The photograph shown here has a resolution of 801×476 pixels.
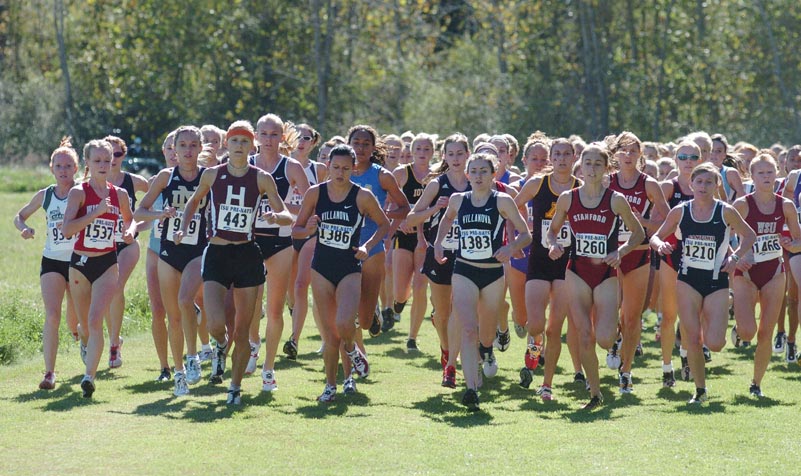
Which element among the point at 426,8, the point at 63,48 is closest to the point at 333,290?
the point at 426,8

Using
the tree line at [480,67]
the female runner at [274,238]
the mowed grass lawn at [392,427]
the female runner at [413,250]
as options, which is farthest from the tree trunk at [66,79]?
the female runner at [274,238]

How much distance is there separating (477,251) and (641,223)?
190 cm

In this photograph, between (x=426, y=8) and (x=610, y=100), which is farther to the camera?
(x=426, y=8)

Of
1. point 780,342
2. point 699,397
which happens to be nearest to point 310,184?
point 699,397

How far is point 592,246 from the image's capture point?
998cm

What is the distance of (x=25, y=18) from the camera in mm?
55281

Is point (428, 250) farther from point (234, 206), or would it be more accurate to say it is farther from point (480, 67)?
point (480, 67)

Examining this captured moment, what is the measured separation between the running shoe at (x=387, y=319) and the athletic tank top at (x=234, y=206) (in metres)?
5.18

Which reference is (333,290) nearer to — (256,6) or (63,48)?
(256,6)

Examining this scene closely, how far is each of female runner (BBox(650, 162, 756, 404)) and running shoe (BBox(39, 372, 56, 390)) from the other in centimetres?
507

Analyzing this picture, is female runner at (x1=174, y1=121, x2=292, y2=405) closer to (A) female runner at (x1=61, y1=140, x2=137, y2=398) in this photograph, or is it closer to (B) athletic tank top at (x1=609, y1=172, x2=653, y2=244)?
(A) female runner at (x1=61, y1=140, x2=137, y2=398)

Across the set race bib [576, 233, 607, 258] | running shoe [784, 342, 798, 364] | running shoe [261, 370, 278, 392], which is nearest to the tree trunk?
running shoe [784, 342, 798, 364]

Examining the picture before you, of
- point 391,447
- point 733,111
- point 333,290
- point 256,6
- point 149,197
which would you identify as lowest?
point 391,447

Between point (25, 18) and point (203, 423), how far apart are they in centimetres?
4923
